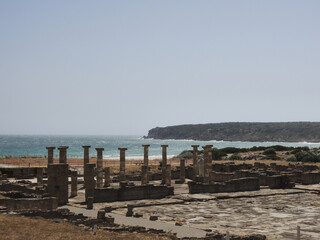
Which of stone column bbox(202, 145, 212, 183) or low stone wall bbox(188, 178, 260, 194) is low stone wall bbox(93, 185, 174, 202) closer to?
low stone wall bbox(188, 178, 260, 194)

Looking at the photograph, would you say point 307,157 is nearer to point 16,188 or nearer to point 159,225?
point 16,188

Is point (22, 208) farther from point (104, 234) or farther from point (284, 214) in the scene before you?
point (284, 214)

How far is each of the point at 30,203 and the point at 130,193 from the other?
7776mm

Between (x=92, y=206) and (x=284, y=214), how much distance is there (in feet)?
35.9

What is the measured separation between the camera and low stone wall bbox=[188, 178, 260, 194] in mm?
32531

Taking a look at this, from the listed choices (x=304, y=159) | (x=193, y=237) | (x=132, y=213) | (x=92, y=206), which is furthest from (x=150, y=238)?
(x=304, y=159)

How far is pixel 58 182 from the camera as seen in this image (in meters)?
27.2

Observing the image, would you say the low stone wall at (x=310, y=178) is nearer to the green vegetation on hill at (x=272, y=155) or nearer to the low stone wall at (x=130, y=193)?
the low stone wall at (x=130, y=193)

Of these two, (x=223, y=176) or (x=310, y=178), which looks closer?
(x=310, y=178)

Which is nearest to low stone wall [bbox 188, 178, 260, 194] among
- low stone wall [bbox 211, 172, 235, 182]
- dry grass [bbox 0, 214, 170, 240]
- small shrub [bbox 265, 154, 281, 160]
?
low stone wall [bbox 211, 172, 235, 182]

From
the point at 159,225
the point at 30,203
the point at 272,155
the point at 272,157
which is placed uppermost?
the point at 272,155

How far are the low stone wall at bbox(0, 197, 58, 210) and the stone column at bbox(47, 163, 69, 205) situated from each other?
3461 millimetres

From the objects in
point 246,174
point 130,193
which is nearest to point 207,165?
point 246,174

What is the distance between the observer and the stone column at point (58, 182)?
88.9ft
